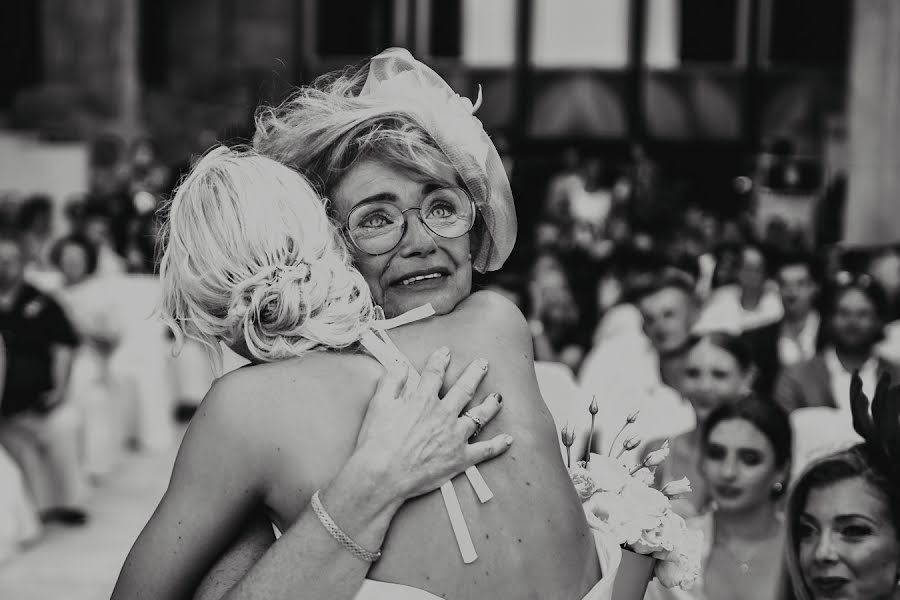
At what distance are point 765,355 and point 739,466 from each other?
1584mm

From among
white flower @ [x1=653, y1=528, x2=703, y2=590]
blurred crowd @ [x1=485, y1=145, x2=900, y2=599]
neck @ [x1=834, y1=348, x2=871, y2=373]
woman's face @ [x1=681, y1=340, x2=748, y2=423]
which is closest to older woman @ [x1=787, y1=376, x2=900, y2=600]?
blurred crowd @ [x1=485, y1=145, x2=900, y2=599]

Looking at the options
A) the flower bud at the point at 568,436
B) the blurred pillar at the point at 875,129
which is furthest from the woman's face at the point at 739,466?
the blurred pillar at the point at 875,129

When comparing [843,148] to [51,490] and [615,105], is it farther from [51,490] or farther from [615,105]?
[51,490]

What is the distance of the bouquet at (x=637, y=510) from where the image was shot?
213 centimetres

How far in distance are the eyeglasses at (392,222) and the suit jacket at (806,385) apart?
3650 millimetres

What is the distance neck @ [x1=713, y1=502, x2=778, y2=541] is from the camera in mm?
3799

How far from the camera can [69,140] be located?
17625 millimetres

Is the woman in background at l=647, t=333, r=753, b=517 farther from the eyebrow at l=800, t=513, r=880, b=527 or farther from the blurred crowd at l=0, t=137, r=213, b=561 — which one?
the blurred crowd at l=0, t=137, r=213, b=561

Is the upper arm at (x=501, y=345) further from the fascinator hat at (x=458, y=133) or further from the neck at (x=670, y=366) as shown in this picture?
the neck at (x=670, y=366)

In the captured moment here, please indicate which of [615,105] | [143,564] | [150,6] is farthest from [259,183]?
[150,6]

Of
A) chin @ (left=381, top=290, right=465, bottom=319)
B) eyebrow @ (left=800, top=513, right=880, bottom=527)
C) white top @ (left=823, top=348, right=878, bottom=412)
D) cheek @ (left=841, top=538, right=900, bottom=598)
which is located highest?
chin @ (left=381, top=290, right=465, bottom=319)

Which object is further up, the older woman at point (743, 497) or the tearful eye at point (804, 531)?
the tearful eye at point (804, 531)

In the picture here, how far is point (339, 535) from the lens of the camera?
5.78 feet

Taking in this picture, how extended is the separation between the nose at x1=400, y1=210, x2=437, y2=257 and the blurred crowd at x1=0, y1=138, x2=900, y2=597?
41 cm
